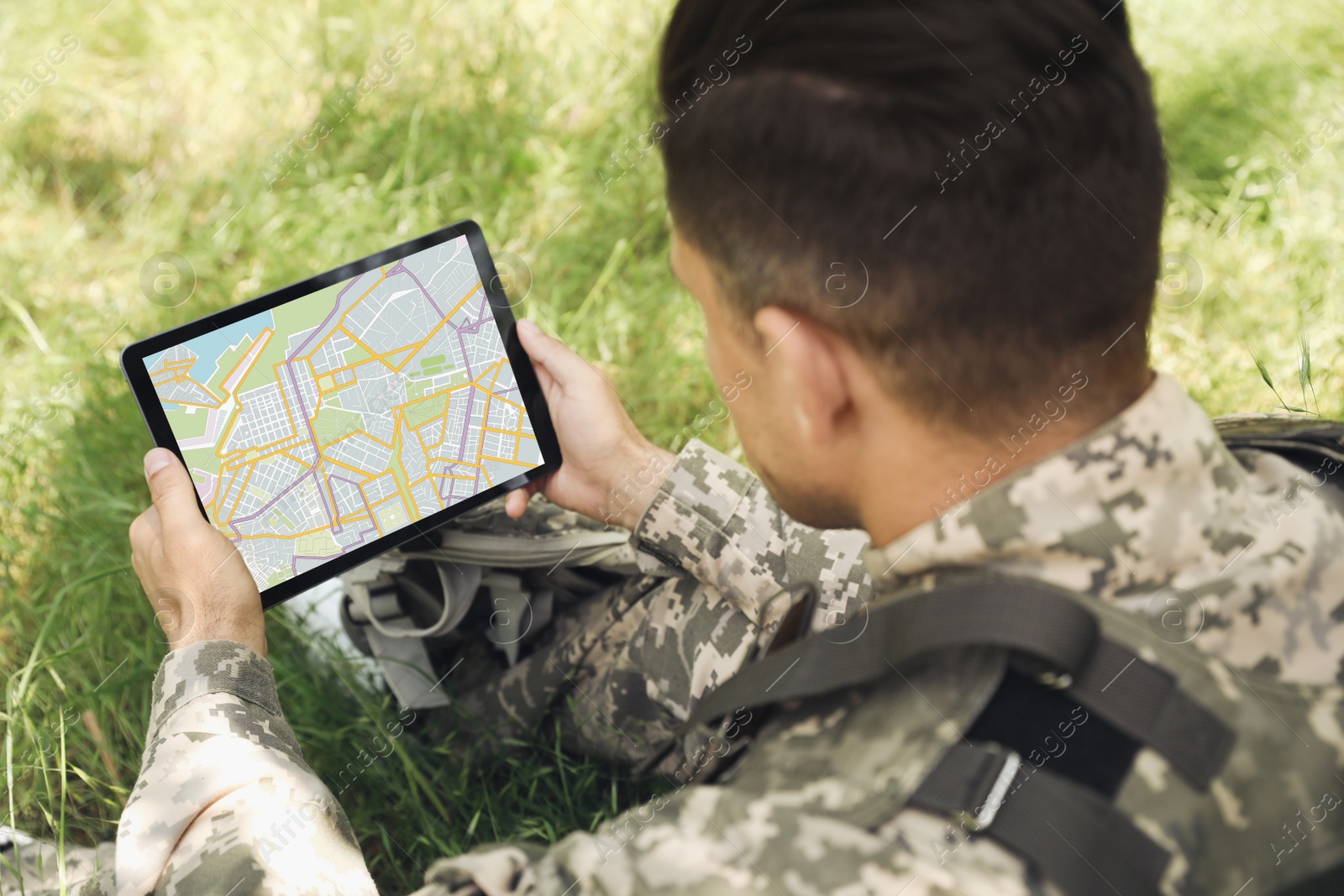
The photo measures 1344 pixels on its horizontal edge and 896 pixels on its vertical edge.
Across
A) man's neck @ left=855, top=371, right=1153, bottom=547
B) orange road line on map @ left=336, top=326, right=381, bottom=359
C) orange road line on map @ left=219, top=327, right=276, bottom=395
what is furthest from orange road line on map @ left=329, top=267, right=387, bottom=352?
man's neck @ left=855, top=371, right=1153, bottom=547

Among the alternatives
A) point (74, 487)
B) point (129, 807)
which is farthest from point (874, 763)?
point (74, 487)

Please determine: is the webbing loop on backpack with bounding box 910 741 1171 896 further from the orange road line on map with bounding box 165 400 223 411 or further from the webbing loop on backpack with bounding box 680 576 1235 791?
the orange road line on map with bounding box 165 400 223 411

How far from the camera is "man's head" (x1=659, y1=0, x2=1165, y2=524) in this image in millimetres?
1115

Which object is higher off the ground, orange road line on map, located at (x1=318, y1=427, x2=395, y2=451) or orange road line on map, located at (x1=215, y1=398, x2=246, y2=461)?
orange road line on map, located at (x1=215, y1=398, x2=246, y2=461)

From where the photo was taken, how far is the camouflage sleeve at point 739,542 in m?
1.76

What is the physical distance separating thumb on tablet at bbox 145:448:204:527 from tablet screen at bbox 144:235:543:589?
58 mm

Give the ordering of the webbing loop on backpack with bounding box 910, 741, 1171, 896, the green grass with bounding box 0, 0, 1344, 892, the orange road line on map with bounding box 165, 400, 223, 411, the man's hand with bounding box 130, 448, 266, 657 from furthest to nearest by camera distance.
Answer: the green grass with bounding box 0, 0, 1344, 892, the orange road line on map with bounding box 165, 400, 223, 411, the man's hand with bounding box 130, 448, 266, 657, the webbing loop on backpack with bounding box 910, 741, 1171, 896

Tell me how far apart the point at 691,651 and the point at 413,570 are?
0.70m

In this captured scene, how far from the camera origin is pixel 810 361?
1219 millimetres

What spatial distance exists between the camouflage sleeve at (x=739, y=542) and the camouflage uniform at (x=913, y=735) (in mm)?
442

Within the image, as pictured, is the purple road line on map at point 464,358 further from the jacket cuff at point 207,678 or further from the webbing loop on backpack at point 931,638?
the webbing loop on backpack at point 931,638

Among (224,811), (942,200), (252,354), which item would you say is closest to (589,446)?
(252,354)

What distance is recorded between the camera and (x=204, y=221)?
332cm

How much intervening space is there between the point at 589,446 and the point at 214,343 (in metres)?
0.76
